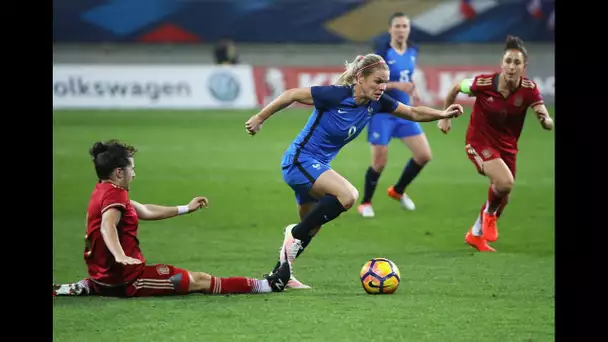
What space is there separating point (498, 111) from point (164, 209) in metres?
4.08

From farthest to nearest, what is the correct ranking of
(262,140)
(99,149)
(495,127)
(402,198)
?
(262,140)
(402,198)
(495,127)
(99,149)

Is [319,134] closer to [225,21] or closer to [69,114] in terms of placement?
[69,114]

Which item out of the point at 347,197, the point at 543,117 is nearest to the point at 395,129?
the point at 543,117

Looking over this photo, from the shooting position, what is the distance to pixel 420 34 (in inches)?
1421

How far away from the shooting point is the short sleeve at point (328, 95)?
9.09 metres

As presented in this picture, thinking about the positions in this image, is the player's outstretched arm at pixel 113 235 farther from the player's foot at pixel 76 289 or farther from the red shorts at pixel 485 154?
the red shorts at pixel 485 154

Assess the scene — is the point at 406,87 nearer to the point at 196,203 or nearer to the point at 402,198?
the point at 402,198

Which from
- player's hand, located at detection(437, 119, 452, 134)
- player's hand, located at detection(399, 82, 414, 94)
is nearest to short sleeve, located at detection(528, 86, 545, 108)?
player's hand, located at detection(437, 119, 452, 134)

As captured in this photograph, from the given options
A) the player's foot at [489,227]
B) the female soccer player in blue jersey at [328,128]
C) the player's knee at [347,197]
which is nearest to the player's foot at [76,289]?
the female soccer player in blue jersey at [328,128]

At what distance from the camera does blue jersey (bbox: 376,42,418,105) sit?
14031 mm

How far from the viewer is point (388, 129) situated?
1412 cm

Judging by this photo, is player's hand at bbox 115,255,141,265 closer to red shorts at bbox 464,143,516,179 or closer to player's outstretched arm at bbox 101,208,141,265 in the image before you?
player's outstretched arm at bbox 101,208,141,265
